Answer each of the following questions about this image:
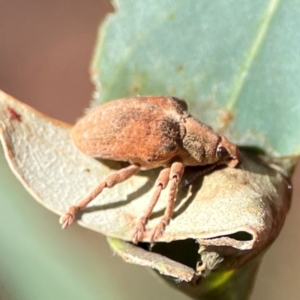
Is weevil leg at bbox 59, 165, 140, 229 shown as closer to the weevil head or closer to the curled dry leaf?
the curled dry leaf

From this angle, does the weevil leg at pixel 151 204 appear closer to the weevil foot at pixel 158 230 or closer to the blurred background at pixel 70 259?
the weevil foot at pixel 158 230

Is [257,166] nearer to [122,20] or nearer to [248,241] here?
[248,241]

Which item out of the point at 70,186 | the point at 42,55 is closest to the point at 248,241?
the point at 70,186

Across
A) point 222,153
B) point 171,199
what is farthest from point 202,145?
point 171,199

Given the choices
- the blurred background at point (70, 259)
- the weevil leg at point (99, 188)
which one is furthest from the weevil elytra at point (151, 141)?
the blurred background at point (70, 259)

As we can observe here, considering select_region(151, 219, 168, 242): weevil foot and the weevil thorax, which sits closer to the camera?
select_region(151, 219, 168, 242): weevil foot

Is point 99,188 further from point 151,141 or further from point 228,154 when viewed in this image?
point 228,154

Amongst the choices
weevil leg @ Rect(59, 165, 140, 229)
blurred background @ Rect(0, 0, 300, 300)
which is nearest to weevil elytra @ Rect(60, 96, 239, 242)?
weevil leg @ Rect(59, 165, 140, 229)
